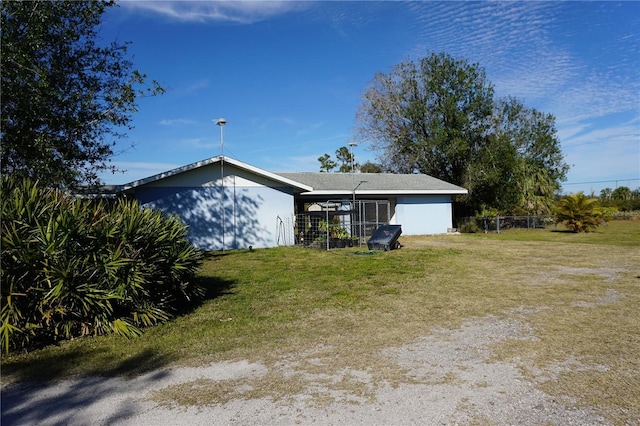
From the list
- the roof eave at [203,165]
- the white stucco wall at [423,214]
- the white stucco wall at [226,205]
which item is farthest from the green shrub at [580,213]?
the white stucco wall at [226,205]

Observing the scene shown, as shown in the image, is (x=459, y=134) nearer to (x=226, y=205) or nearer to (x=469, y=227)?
(x=469, y=227)

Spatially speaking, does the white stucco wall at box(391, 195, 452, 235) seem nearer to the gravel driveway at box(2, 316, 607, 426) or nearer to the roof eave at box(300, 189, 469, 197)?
the roof eave at box(300, 189, 469, 197)

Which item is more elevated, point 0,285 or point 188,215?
point 188,215

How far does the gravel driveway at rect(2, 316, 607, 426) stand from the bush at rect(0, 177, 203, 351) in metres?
1.39

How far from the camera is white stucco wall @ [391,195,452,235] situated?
2350 centimetres

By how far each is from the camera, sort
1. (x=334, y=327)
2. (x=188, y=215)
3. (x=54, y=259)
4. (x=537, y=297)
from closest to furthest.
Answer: (x=54, y=259) < (x=334, y=327) < (x=537, y=297) < (x=188, y=215)

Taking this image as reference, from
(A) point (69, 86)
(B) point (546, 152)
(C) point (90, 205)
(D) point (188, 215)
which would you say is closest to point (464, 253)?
(D) point (188, 215)

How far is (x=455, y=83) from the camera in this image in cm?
2898

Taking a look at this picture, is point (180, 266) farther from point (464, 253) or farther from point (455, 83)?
point (455, 83)

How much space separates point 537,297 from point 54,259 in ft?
24.4

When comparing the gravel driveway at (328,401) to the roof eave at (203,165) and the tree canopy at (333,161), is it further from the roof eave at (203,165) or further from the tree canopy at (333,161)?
the tree canopy at (333,161)

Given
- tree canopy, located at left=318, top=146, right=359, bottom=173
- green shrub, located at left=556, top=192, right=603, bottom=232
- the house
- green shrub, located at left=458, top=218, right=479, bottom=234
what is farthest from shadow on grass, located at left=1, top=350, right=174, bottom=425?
tree canopy, located at left=318, top=146, right=359, bottom=173

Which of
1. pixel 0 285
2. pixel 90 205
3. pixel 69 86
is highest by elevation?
pixel 69 86

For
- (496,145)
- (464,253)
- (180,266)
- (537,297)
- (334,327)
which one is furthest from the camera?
(496,145)
